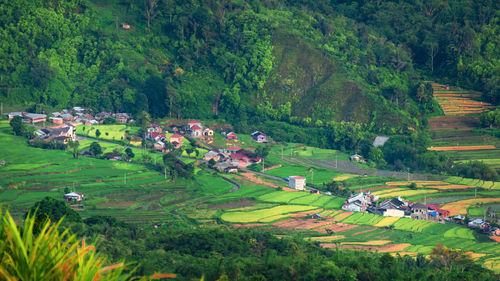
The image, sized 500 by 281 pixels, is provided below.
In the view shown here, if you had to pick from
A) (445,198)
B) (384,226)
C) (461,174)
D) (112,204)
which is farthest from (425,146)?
(112,204)

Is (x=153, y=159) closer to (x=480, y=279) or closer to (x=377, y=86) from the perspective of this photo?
(x=377, y=86)

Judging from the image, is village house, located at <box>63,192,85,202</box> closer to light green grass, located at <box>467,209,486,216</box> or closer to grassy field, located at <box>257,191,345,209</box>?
grassy field, located at <box>257,191,345,209</box>

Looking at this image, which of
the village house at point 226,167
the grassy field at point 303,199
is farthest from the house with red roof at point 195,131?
the grassy field at point 303,199

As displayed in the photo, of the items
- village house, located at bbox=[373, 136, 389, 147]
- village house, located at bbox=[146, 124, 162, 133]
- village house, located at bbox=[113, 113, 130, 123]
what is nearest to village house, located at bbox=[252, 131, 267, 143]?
village house, located at bbox=[146, 124, 162, 133]

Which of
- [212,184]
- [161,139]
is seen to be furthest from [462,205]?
[161,139]

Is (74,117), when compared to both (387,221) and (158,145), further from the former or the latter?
(387,221)
